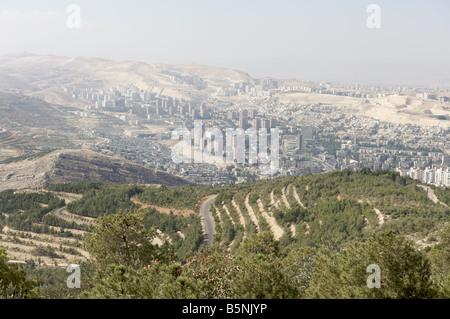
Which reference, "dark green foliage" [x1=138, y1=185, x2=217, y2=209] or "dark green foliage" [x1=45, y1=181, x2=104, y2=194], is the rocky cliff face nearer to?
"dark green foliage" [x1=45, y1=181, x2=104, y2=194]

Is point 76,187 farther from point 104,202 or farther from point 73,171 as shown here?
point 73,171
